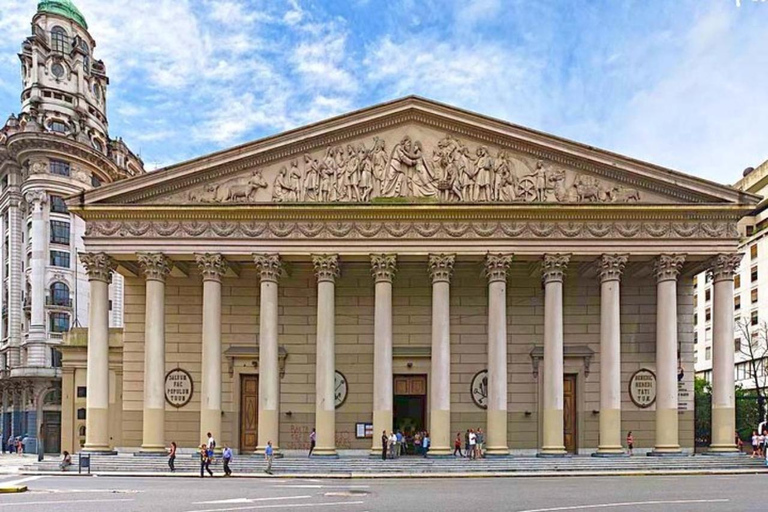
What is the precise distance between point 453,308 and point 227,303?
493 inches

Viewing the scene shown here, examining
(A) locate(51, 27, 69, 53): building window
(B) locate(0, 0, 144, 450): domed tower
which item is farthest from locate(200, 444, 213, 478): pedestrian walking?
(A) locate(51, 27, 69, 53): building window

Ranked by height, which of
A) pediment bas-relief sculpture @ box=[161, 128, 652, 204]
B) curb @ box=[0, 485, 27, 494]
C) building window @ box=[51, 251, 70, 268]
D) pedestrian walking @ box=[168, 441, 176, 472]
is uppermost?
pediment bas-relief sculpture @ box=[161, 128, 652, 204]

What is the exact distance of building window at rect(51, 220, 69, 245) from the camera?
70.1m

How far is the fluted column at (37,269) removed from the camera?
67938 millimetres

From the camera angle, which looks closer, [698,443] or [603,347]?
[603,347]

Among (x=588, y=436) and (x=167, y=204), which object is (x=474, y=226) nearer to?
Result: (x=588, y=436)

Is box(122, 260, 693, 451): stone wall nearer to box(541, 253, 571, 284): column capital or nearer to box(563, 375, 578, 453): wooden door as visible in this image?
box(563, 375, 578, 453): wooden door

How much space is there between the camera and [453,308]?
128 feet

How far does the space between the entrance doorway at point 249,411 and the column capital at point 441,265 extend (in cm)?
1171

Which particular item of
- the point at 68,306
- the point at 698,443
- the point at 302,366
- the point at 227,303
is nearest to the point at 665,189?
the point at 698,443

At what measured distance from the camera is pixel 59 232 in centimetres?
7062

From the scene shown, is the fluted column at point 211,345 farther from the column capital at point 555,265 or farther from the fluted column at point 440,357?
the column capital at point 555,265

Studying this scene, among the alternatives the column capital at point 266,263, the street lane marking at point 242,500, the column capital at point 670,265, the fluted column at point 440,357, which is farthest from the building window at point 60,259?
the column capital at point 670,265

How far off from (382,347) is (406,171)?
29.4ft
